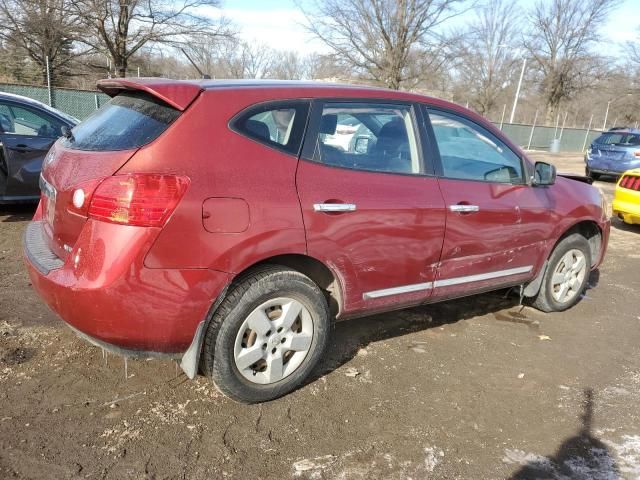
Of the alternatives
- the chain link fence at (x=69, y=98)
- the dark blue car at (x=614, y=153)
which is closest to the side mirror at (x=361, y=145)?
the chain link fence at (x=69, y=98)

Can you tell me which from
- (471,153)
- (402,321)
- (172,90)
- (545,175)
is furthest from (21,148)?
(545,175)

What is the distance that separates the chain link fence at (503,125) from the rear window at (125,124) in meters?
5.94

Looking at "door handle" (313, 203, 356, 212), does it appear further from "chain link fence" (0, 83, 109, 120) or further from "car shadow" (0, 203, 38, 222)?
"chain link fence" (0, 83, 109, 120)

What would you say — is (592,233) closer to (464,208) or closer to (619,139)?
(464,208)

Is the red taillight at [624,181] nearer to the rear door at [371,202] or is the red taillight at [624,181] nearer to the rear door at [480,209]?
the rear door at [480,209]

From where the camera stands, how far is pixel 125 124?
2789 mm

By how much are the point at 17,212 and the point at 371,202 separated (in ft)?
18.3

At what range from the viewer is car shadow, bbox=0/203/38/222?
6.42 meters

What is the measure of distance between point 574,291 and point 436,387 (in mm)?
2214

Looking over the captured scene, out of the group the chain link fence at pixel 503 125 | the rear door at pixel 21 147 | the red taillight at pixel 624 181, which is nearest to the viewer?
the rear door at pixel 21 147

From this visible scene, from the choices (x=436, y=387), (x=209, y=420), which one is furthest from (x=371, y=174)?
(x=209, y=420)

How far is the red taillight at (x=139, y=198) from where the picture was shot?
7.93 ft

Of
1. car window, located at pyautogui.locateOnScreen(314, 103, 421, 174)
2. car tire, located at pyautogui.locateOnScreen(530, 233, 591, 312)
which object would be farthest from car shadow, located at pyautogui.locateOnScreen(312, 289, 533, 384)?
car window, located at pyautogui.locateOnScreen(314, 103, 421, 174)

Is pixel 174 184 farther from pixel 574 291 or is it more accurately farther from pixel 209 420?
pixel 574 291
